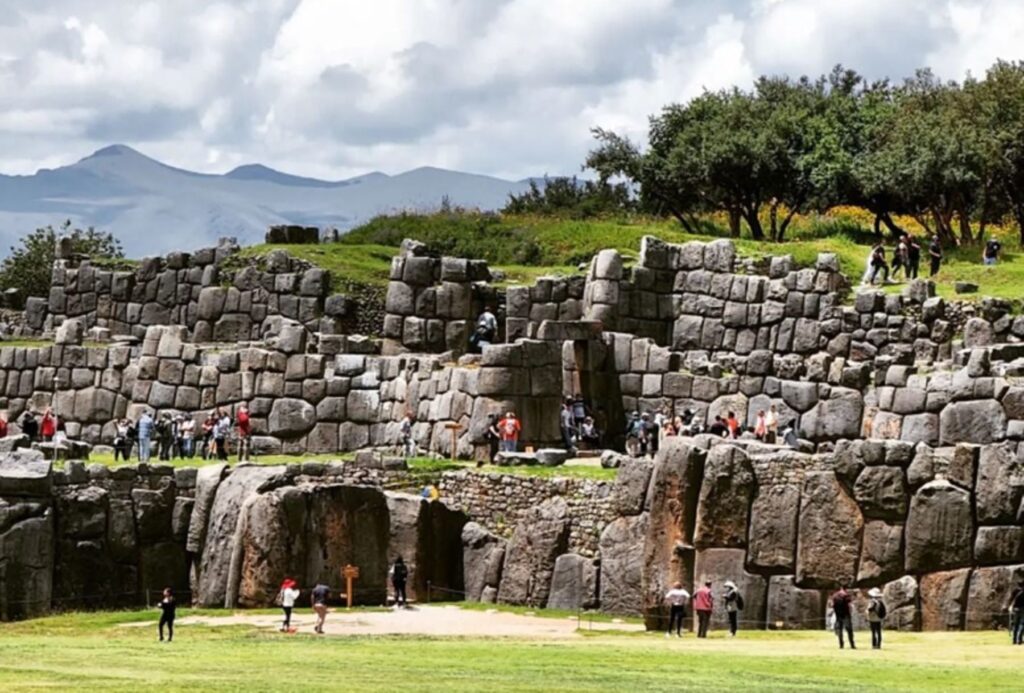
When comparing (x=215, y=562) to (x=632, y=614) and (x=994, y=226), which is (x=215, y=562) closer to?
(x=632, y=614)

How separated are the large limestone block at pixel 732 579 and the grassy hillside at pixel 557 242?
18.5 meters

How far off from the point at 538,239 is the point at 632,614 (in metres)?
26.5

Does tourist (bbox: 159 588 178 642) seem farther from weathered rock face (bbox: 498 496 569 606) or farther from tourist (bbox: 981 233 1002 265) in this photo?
tourist (bbox: 981 233 1002 265)

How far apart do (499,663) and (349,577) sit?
12514 mm

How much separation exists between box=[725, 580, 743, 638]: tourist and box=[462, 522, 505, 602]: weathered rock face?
6818 millimetres

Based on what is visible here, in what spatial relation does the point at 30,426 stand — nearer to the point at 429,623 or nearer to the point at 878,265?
the point at 429,623

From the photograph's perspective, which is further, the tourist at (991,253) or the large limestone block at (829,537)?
the tourist at (991,253)

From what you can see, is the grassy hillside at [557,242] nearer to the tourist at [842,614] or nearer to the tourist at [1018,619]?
the tourist at [1018,619]

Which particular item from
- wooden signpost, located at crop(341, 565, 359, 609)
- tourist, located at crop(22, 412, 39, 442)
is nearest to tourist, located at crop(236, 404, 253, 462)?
tourist, located at crop(22, 412, 39, 442)

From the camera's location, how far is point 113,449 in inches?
2320

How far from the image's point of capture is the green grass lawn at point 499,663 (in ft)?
107

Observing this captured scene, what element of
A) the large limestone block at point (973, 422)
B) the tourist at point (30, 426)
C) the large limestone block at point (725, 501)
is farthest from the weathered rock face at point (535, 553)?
the tourist at point (30, 426)

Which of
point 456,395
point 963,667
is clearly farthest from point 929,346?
point 963,667

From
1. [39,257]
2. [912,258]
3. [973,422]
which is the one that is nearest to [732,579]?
[973,422]
